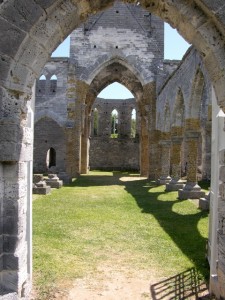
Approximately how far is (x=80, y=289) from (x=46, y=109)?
17514 millimetres

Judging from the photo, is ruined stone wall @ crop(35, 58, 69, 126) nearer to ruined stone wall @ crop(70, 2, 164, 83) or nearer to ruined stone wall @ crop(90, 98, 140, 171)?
ruined stone wall @ crop(70, 2, 164, 83)

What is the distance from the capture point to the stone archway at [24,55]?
344 centimetres

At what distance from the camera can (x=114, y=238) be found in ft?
24.0

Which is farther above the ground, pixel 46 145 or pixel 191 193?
pixel 46 145

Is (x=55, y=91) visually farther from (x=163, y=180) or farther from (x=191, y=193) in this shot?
(x=191, y=193)

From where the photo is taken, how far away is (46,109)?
69.9 ft

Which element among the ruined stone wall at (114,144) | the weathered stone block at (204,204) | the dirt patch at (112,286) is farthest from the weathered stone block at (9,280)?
the ruined stone wall at (114,144)

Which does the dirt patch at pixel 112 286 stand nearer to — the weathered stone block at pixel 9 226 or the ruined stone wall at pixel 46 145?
the weathered stone block at pixel 9 226

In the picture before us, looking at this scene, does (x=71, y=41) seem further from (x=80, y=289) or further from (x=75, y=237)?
(x=80, y=289)

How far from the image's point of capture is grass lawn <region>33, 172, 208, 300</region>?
18.0 ft

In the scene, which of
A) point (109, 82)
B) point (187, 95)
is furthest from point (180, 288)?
point (109, 82)

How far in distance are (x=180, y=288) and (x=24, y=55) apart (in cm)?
352

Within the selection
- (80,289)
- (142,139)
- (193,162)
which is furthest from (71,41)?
(80,289)

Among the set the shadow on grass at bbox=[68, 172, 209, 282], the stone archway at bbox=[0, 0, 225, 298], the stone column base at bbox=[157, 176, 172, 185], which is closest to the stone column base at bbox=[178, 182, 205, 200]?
the shadow on grass at bbox=[68, 172, 209, 282]
